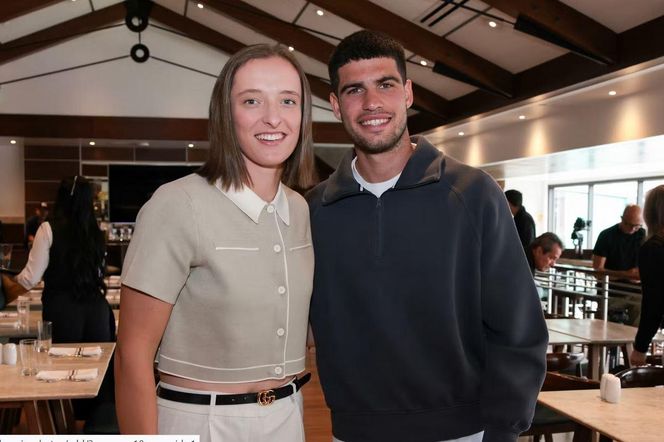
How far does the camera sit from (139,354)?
1390 mm

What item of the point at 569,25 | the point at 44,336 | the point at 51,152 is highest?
the point at 569,25

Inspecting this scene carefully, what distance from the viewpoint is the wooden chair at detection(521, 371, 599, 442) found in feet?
10.5

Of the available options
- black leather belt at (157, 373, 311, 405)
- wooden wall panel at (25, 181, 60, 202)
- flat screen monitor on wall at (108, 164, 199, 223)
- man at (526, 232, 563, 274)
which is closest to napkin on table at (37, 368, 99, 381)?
black leather belt at (157, 373, 311, 405)

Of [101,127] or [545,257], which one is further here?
[101,127]

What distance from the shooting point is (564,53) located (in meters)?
7.20

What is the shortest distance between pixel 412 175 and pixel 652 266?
96.2 inches

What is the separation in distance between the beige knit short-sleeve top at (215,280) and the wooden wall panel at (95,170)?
1272cm

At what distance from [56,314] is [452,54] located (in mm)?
5593

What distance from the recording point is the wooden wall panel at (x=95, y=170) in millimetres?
13453

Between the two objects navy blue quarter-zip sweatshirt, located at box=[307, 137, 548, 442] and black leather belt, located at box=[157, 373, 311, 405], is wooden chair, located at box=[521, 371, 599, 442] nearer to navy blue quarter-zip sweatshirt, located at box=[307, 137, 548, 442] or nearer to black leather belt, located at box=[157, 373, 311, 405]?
navy blue quarter-zip sweatshirt, located at box=[307, 137, 548, 442]

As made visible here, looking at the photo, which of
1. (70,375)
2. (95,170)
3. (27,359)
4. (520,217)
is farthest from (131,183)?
(70,375)

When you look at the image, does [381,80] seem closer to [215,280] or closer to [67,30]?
[215,280]

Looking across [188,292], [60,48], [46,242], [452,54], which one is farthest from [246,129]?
[60,48]

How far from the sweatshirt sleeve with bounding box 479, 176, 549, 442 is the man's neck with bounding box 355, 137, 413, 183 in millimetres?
276
